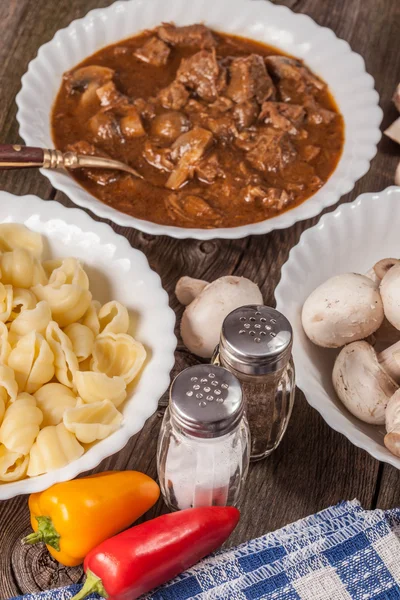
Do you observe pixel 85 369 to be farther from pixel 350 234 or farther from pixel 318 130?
pixel 318 130

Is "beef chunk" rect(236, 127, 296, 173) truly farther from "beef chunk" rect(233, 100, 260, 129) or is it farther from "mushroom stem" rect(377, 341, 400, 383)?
"mushroom stem" rect(377, 341, 400, 383)

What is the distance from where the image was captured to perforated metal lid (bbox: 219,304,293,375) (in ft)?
6.38

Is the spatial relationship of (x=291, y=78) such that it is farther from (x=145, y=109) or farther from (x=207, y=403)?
(x=207, y=403)

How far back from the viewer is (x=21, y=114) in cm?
300

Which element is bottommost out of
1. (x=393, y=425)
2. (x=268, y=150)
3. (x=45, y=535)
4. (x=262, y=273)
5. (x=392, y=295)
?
(x=45, y=535)

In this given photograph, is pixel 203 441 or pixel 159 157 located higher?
pixel 203 441

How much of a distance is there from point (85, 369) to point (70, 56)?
163cm

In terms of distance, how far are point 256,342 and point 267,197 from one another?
1.08m

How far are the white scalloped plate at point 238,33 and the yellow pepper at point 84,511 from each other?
0.90 metres

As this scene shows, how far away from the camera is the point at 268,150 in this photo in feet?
10.0

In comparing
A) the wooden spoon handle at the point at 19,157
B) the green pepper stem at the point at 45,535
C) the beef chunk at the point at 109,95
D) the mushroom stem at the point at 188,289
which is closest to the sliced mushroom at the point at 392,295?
the mushroom stem at the point at 188,289

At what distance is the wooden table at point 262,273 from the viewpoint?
7.09ft

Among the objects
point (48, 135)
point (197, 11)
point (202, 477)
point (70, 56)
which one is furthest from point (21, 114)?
point (202, 477)

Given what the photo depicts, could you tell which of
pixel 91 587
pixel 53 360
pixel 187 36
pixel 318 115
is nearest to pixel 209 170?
pixel 318 115
